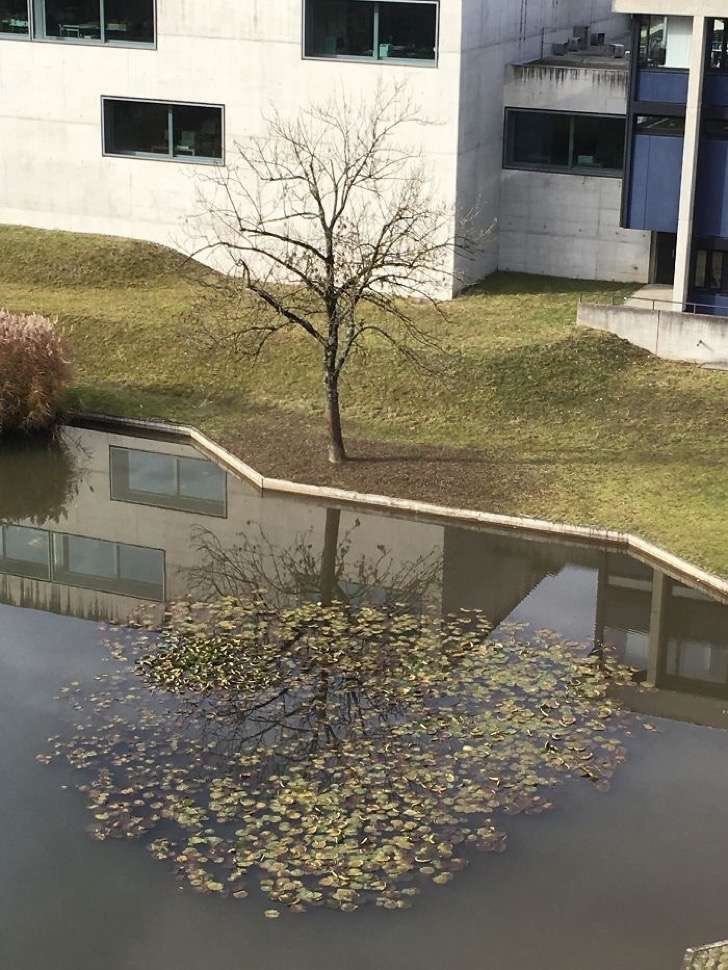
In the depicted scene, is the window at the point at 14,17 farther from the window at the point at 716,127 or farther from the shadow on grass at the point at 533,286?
the window at the point at 716,127

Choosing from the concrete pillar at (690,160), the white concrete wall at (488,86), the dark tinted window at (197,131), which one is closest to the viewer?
the concrete pillar at (690,160)

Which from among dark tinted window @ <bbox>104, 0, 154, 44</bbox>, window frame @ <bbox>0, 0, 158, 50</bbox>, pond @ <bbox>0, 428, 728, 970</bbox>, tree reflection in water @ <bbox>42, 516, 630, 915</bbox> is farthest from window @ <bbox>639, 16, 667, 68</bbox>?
tree reflection in water @ <bbox>42, 516, 630, 915</bbox>

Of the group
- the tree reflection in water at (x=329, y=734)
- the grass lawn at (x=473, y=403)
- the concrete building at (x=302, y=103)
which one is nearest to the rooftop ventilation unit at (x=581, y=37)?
the concrete building at (x=302, y=103)

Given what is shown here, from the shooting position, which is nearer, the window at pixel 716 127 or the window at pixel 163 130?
the window at pixel 716 127

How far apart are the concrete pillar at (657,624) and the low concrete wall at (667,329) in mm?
11378

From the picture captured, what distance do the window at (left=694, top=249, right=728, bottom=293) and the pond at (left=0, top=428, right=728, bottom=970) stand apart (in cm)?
1343

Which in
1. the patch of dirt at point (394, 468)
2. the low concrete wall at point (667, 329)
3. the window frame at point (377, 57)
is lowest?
the patch of dirt at point (394, 468)

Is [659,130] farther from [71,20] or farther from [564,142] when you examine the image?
[71,20]

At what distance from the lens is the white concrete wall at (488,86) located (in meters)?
42.7

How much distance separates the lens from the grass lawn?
32.0 metres

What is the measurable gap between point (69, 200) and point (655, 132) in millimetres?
19410

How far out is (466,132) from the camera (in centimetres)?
4294

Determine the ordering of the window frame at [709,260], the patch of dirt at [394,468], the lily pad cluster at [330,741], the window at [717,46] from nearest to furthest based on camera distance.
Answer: the lily pad cluster at [330,741] → the patch of dirt at [394,468] → the window at [717,46] → the window frame at [709,260]

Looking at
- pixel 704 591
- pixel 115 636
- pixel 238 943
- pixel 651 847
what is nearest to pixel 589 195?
pixel 704 591
